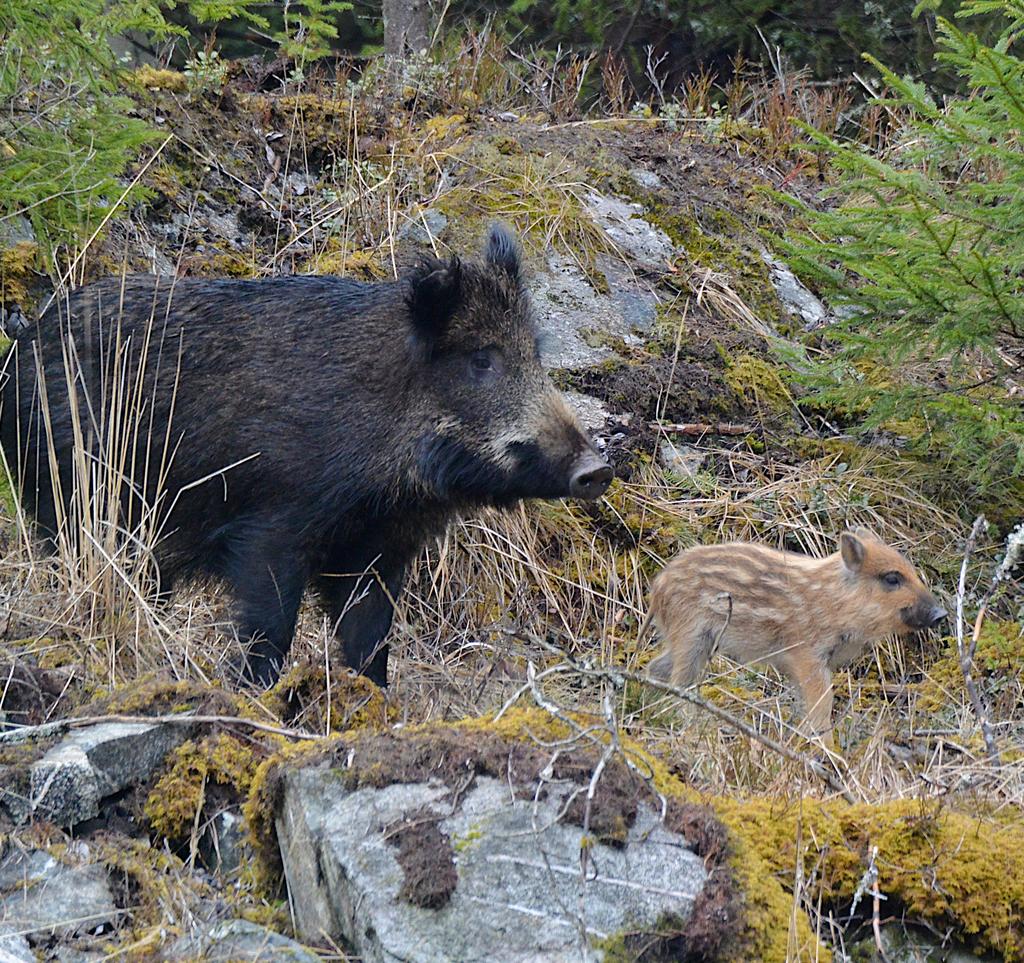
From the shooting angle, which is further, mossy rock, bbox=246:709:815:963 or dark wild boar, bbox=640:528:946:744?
dark wild boar, bbox=640:528:946:744

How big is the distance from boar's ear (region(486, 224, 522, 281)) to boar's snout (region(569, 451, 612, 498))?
0.91 m

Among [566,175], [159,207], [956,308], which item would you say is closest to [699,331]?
[566,175]

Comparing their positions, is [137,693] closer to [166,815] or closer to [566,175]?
[166,815]

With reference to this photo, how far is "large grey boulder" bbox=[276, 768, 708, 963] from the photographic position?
2732 mm

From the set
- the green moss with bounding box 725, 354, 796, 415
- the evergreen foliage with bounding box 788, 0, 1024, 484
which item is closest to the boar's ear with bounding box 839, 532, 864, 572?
the evergreen foliage with bounding box 788, 0, 1024, 484

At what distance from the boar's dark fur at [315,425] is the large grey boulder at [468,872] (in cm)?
220

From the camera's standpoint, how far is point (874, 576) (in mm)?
5465

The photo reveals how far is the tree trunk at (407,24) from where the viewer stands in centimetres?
974

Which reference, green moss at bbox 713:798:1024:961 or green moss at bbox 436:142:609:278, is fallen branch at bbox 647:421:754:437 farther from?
green moss at bbox 713:798:1024:961

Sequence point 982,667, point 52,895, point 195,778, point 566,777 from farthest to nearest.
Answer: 1. point 982,667
2. point 195,778
3. point 566,777
4. point 52,895

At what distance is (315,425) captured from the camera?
5.39 m

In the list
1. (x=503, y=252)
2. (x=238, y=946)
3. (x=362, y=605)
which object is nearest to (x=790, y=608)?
(x=362, y=605)

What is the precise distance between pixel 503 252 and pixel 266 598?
5.54 feet

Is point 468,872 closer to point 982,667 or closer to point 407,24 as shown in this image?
point 982,667
